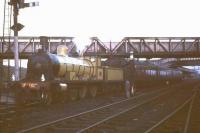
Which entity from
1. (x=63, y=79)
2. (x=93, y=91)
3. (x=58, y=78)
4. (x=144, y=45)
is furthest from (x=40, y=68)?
(x=144, y=45)

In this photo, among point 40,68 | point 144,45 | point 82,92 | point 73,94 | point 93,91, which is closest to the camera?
point 40,68

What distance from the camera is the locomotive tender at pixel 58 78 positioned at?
823 inches

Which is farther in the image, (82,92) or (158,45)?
(158,45)

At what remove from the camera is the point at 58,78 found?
22891 millimetres

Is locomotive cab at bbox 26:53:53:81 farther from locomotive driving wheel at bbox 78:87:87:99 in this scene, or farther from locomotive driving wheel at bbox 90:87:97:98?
locomotive driving wheel at bbox 90:87:97:98

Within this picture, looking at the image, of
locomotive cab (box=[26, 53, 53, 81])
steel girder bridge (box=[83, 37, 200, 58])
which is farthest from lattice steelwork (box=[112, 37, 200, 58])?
locomotive cab (box=[26, 53, 53, 81])

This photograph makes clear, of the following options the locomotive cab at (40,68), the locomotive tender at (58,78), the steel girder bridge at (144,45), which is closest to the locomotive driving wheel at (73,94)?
the locomotive tender at (58,78)

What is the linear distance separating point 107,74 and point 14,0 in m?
11.7

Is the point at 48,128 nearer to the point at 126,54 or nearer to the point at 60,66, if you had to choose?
the point at 60,66

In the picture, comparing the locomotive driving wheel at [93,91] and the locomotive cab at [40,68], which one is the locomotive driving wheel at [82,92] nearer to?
the locomotive driving wheel at [93,91]

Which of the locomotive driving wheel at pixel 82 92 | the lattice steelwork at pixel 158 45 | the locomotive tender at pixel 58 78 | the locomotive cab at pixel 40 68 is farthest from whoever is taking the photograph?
the lattice steelwork at pixel 158 45

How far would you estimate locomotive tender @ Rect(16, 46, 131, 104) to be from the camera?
68.6 feet

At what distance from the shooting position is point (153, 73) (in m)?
51.2

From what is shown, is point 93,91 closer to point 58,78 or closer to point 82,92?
point 82,92
